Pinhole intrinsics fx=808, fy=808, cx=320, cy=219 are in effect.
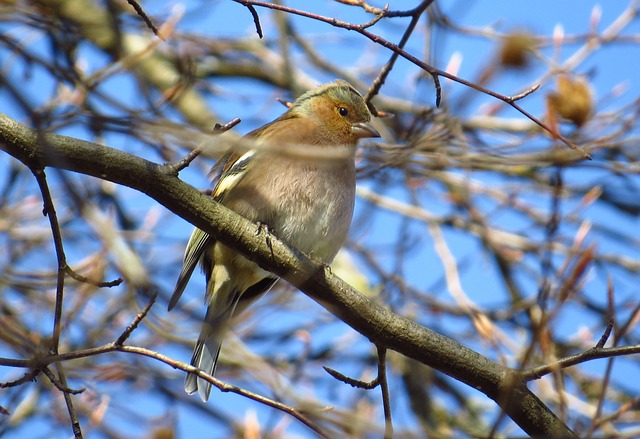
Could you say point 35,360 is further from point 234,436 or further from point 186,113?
point 186,113

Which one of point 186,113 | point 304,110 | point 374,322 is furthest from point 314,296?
point 186,113

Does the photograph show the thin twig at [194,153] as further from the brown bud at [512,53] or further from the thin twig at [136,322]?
the brown bud at [512,53]

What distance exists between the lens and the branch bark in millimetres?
2918

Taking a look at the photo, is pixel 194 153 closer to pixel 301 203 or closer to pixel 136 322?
pixel 136 322

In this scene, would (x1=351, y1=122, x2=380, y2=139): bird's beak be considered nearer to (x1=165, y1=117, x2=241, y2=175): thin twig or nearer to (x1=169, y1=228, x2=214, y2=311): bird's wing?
(x1=169, y1=228, x2=214, y2=311): bird's wing

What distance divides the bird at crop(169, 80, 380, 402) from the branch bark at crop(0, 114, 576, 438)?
0.73 meters

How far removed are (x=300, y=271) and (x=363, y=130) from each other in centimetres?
168

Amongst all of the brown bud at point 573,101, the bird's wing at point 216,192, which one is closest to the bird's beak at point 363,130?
the bird's wing at point 216,192

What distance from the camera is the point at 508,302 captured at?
661 centimetres

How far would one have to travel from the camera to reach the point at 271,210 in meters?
4.25

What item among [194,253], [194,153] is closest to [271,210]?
[194,253]

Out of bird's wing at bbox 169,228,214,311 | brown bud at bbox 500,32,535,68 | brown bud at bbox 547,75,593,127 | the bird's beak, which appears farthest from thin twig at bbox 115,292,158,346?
the bird's beak

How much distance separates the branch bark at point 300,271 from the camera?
2918mm

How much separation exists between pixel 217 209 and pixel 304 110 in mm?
2079
